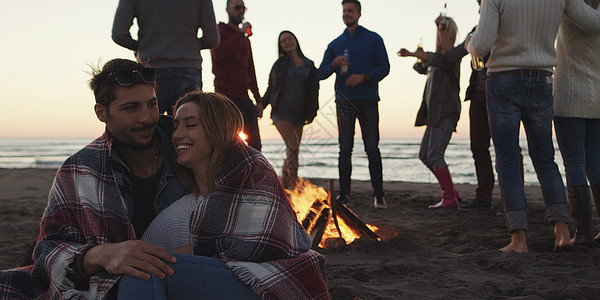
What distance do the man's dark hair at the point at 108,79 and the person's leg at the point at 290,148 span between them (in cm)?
420

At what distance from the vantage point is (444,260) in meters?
3.59

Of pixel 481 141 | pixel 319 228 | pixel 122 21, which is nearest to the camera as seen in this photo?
pixel 319 228

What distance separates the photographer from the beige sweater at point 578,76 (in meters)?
3.57

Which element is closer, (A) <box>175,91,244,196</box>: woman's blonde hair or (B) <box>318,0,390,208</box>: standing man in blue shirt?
(A) <box>175,91,244,196</box>: woman's blonde hair

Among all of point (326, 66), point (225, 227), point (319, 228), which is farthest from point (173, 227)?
point (326, 66)

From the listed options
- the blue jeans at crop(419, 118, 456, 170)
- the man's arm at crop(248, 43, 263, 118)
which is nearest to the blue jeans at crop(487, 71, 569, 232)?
the blue jeans at crop(419, 118, 456, 170)

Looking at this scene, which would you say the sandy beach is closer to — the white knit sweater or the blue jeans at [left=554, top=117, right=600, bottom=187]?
the blue jeans at [left=554, top=117, right=600, bottom=187]

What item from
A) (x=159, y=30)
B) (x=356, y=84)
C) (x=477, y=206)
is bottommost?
(x=477, y=206)

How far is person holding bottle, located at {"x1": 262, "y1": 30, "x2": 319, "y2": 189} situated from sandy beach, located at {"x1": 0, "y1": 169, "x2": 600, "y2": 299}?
1.37 meters

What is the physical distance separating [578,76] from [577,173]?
2.37ft

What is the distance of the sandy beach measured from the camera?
110 inches

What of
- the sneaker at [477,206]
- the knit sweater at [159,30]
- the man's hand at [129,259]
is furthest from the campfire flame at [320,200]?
the man's hand at [129,259]

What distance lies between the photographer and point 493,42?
3.48 metres

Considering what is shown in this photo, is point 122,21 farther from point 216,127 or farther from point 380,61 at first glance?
point 380,61
